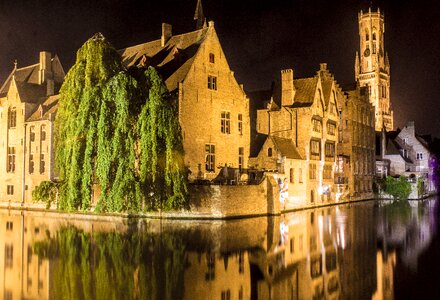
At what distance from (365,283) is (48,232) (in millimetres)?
19314

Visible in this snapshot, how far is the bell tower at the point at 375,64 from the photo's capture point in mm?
147000

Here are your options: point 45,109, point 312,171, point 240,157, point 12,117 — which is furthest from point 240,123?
point 12,117

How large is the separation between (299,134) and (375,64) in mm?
106559

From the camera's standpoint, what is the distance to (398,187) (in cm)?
7306

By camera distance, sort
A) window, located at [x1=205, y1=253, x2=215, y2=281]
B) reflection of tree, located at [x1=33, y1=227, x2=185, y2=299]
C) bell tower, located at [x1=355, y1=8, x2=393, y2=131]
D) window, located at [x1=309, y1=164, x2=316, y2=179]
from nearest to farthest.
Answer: reflection of tree, located at [x1=33, y1=227, x2=185, y2=299] → window, located at [x1=205, y1=253, x2=215, y2=281] → window, located at [x1=309, y1=164, x2=316, y2=179] → bell tower, located at [x1=355, y1=8, x2=393, y2=131]

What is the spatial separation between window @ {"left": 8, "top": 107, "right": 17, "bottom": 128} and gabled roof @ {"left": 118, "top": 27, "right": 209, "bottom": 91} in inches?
477

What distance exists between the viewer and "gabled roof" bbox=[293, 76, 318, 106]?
179 feet

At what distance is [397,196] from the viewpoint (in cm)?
7400

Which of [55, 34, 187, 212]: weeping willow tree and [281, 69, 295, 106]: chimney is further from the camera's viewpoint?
[281, 69, 295, 106]: chimney

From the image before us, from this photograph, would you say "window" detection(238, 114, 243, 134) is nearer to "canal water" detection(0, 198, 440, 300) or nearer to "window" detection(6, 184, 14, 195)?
"canal water" detection(0, 198, 440, 300)

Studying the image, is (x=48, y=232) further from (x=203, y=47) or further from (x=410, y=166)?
(x=410, y=166)

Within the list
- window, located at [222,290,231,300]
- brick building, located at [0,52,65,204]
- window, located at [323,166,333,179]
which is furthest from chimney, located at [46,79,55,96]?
window, located at [222,290,231,300]

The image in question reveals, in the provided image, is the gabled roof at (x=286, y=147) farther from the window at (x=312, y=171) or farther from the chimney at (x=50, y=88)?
the chimney at (x=50, y=88)

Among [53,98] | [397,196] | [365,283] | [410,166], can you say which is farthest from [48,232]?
[410,166]
